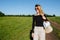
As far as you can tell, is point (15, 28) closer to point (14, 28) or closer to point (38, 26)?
point (14, 28)

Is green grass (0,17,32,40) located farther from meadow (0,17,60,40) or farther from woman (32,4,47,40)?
woman (32,4,47,40)

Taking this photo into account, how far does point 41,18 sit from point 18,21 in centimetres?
354

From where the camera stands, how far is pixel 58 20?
30.9 ft

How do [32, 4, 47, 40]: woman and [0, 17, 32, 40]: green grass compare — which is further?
[0, 17, 32, 40]: green grass

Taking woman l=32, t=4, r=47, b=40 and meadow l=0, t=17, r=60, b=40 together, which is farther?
meadow l=0, t=17, r=60, b=40

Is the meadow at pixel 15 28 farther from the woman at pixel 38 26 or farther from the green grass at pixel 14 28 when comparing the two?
the woman at pixel 38 26

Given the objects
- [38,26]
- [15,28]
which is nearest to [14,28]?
[15,28]

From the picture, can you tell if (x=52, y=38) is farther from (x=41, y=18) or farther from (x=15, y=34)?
(x=41, y=18)

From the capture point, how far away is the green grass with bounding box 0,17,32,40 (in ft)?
29.2

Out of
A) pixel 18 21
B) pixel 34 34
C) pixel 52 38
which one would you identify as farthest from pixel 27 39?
pixel 34 34

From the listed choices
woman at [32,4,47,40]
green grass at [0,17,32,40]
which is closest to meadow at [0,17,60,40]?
green grass at [0,17,32,40]

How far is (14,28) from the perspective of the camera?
945 centimetres

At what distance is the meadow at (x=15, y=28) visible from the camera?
891 cm

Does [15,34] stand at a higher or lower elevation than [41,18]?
lower
